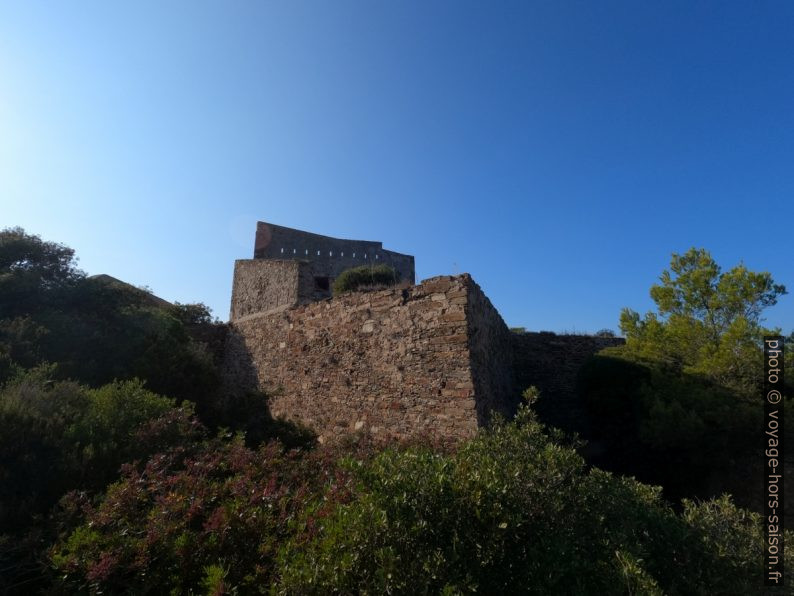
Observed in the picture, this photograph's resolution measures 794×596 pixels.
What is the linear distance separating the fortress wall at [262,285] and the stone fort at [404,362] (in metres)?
2.45

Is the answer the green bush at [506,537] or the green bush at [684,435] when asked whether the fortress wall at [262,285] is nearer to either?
the green bush at [684,435]

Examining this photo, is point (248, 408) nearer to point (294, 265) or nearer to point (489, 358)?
point (489, 358)

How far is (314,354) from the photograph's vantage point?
8.98 m

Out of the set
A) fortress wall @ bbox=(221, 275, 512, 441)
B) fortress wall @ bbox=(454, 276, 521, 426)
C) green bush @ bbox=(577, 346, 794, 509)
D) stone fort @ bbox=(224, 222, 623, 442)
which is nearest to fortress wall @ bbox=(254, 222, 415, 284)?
stone fort @ bbox=(224, 222, 623, 442)

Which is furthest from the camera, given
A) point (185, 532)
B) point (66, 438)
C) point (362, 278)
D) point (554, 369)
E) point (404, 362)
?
point (362, 278)

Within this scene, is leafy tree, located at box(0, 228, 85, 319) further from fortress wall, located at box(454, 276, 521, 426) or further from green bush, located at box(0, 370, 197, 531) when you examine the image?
fortress wall, located at box(454, 276, 521, 426)

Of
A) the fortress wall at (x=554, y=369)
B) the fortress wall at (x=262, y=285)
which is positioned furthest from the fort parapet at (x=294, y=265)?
the fortress wall at (x=554, y=369)


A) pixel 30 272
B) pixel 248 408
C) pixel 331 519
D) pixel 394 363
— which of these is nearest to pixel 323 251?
pixel 30 272

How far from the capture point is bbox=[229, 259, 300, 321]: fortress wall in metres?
14.6

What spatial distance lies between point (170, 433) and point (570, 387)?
8545 millimetres

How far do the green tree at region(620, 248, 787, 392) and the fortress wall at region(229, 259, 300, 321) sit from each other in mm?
10420

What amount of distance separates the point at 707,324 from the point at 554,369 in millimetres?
3954

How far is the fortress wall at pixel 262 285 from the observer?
1456cm

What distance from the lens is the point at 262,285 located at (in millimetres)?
→ 16078
